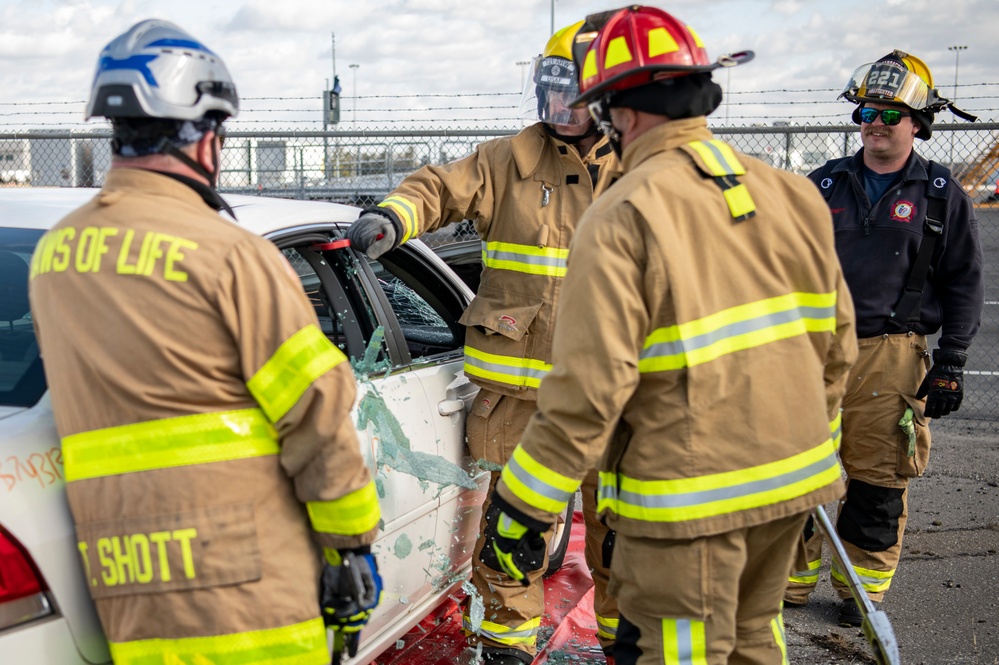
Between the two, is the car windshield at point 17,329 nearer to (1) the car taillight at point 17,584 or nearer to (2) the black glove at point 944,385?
(1) the car taillight at point 17,584

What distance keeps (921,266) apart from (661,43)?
7.10 ft

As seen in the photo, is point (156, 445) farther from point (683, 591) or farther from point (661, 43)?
point (661, 43)

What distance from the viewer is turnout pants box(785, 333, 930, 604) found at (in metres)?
3.85

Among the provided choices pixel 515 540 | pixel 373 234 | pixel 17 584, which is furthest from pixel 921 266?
pixel 17 584

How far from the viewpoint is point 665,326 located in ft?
6.75

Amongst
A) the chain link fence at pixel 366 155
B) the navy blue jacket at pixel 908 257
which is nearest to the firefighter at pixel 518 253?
the navy blue jacket at pixel 908 257

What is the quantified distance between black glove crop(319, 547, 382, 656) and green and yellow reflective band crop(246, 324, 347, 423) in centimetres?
34

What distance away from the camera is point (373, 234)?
296 cm

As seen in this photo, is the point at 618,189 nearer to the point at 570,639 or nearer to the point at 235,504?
the point at 235,504

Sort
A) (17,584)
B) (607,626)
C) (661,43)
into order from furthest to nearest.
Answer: (607,626)
(661,43)
(17,584)

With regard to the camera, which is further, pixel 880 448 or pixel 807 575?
pixel 807 575

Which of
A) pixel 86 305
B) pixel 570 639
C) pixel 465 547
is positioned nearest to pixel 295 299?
pixel 86 305

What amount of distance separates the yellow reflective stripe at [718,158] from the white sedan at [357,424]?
1.19 metres

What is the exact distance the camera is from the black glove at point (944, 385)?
12.5 ft
